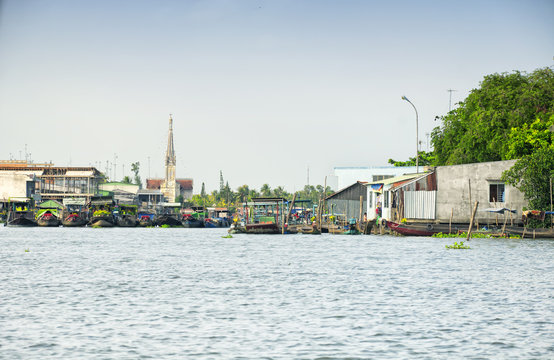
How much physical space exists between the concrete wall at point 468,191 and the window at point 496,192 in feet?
1.07

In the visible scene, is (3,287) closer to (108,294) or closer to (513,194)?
(108,294)

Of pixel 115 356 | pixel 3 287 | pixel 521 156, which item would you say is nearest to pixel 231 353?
pixel 115 356

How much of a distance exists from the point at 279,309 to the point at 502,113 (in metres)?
43.9

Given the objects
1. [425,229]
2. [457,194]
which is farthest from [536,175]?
[425,229]

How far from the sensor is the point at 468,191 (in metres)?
50.6

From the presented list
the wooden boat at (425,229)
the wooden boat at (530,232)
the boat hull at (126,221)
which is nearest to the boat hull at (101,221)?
the boat hull at (126,221)

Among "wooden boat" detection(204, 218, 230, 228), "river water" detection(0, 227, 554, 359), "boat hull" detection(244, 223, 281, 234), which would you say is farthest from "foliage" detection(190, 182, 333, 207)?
"river water" detection(0, 227, 554, 359)

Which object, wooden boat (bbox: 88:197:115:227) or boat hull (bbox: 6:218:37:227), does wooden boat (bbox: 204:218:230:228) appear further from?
boat hull (bbox: 6:218:37:227)

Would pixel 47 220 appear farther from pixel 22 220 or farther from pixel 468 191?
pixel 468 191

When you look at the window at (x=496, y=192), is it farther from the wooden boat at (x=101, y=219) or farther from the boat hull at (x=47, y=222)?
the boat hull at (x=47, y=222)

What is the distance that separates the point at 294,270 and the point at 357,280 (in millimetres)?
4407

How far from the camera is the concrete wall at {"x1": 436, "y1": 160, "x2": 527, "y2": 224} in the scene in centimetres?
4925

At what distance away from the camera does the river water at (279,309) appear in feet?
43.2

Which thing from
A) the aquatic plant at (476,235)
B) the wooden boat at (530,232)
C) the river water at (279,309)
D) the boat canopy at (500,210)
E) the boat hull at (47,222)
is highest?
the boat canopy at (500,210)
